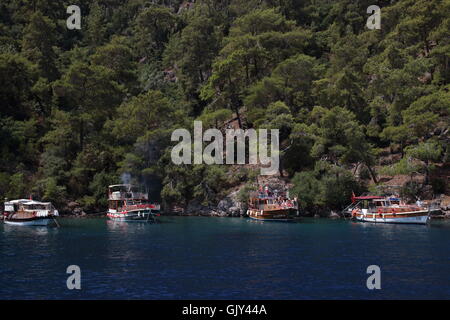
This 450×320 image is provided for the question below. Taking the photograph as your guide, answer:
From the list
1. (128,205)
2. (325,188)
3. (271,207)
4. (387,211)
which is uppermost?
(325,188)

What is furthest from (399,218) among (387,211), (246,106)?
(246,106)

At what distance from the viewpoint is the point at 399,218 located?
66.3 metres

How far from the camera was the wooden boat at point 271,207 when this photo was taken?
71.8 metres

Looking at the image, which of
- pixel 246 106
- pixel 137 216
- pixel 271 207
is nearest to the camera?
pixel 271 207

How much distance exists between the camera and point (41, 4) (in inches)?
4577

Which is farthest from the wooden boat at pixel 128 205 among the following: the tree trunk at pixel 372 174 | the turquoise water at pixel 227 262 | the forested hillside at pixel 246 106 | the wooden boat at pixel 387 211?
the tree trunk at pixel 372 174

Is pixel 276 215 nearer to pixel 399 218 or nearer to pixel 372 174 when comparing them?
pixel 399 218

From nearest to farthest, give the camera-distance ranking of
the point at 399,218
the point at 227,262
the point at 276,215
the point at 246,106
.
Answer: the point at 227,262 → the point at 399,218 → the point at 276,215 → the point at 246,106

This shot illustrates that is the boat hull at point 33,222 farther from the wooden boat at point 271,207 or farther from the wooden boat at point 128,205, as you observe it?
the wooden boat at point 271,207

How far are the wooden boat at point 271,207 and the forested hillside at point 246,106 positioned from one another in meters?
4.01

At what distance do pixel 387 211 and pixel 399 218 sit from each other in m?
2.07
